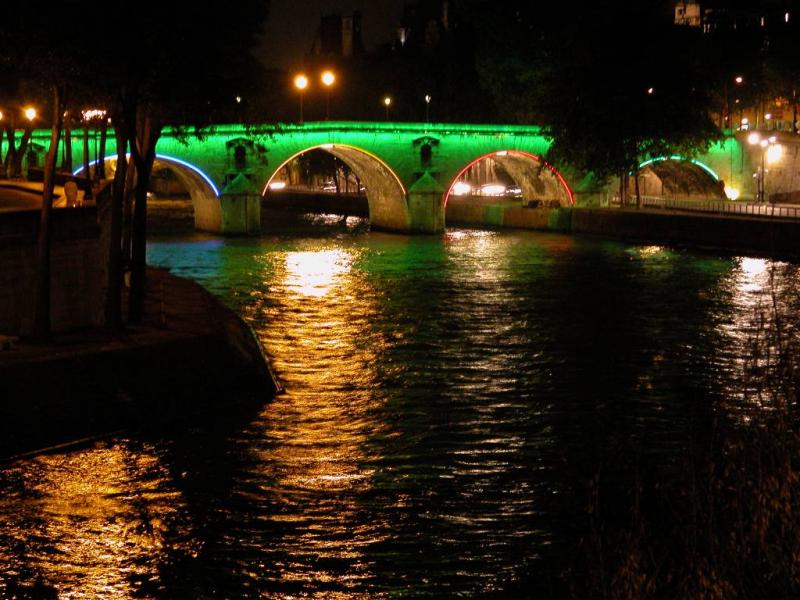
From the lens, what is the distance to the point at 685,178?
88688mm

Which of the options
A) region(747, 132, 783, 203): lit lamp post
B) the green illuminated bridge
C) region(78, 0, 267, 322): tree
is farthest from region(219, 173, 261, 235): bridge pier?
region(78, 0, 267, 322): tree

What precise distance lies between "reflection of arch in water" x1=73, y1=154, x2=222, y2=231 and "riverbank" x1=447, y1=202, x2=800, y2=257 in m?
16.2

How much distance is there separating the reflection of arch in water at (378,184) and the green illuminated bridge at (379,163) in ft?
0.19

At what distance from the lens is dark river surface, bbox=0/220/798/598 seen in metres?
14.3

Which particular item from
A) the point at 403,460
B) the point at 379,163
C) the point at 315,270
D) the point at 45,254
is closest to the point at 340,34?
the point at 379,163

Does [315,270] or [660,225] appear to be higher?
[660,225]

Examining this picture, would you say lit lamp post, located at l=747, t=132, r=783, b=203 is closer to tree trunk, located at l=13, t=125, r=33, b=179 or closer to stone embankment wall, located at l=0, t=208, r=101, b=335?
tree trunk, located at l=13, t=125, r=33, b=179

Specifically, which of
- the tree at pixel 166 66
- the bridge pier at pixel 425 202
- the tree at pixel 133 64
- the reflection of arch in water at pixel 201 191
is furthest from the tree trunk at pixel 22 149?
the bridge pier at pixel 425 202

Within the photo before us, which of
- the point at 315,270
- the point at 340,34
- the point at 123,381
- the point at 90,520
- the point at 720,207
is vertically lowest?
the point at 90,520

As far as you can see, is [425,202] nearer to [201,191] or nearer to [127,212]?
[201,191]

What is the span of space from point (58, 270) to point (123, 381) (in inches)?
148

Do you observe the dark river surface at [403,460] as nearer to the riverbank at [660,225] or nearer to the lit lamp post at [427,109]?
the riverbank at [660,225]

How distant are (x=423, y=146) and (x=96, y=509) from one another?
5767 centimetres

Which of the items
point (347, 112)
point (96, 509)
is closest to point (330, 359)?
point (96, 509)
